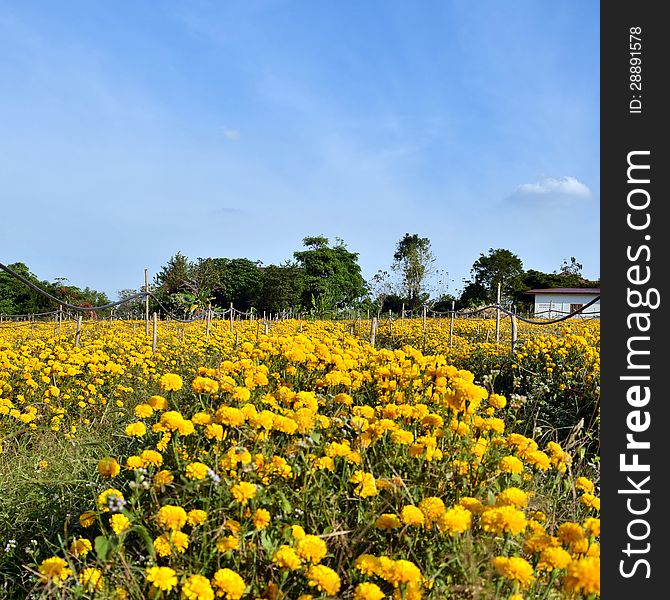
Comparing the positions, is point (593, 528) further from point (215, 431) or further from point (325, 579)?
point (215, 431)

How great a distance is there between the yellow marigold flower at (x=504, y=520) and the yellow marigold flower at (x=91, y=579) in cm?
117

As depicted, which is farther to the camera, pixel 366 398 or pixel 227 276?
pixel 227 276

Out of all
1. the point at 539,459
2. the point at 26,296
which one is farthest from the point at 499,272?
the point at 539,459

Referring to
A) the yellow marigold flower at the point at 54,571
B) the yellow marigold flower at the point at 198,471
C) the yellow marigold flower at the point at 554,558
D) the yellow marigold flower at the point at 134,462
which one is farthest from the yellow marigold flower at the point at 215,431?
the yellow marigold flower at the point at 554,558

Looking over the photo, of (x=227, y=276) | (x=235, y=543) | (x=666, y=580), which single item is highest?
(x=227, y=276)

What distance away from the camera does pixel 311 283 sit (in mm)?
47188

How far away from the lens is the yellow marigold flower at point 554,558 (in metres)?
1.48

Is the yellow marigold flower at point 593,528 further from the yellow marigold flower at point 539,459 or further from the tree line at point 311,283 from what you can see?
the tree line at point 311,283

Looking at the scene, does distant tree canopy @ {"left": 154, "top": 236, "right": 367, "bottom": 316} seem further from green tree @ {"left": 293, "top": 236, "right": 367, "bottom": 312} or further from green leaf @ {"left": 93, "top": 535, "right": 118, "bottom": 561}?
green leaf @ {"left": 93, "top": 535, "right": 118, "bottom": 561}

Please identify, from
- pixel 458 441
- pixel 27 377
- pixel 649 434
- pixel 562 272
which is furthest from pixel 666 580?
pixel 562 272

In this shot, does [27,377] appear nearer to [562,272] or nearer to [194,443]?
[194,443]

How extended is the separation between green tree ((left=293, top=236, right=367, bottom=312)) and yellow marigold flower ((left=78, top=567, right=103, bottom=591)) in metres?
42.7

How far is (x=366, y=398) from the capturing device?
327 cm

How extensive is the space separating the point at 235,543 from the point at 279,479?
A: 0.38 metres
